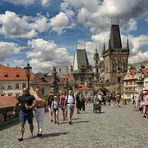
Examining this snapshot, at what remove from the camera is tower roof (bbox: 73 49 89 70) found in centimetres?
15589

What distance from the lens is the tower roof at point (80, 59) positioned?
156 metres

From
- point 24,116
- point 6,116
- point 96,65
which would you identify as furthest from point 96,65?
point 24,116

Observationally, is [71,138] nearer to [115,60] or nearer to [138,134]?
[138,134]

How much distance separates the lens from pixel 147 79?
71562 mm

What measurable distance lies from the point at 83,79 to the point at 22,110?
5405 inches

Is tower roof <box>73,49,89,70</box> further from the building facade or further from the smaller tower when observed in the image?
the building facade

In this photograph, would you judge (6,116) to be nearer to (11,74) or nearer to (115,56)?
(11,74)

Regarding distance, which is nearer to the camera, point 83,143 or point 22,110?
point 83,143

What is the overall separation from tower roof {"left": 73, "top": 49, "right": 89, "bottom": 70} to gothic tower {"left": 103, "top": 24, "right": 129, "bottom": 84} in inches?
362

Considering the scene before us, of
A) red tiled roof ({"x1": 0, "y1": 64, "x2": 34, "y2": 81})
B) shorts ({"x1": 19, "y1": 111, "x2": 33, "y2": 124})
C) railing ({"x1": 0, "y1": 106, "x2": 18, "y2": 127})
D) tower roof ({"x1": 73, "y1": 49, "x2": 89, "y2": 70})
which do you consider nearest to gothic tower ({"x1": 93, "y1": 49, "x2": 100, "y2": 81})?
tower roof ({"x1": 73, "y1": 49, "x2": 89, "y2": 70})

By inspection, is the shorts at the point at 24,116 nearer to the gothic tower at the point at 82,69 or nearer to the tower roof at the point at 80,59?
the gothic tower at the point at 82,69

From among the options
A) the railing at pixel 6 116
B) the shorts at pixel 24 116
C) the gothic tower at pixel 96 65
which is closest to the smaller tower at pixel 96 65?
the gothic tower at pixel 96 65

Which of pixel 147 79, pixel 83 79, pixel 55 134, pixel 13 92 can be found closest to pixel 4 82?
pixel 13 92

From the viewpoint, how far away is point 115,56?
158500mm
